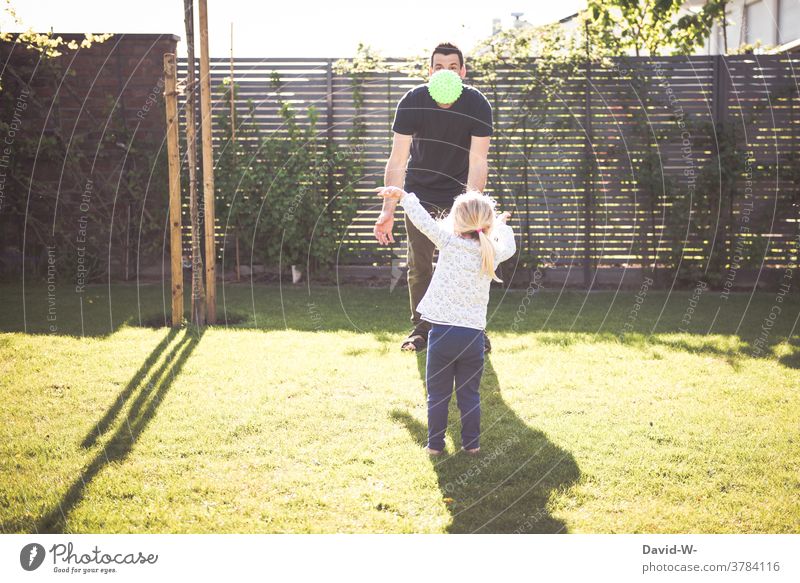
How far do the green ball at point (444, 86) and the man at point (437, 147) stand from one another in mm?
40

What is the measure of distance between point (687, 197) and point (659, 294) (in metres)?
1.34

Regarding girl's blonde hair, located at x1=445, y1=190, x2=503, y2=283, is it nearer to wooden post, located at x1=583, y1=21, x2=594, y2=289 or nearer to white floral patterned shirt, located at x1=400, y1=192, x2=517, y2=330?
white floral patterned shirt, located at x1=400, y1=192, x2=517, y2=330

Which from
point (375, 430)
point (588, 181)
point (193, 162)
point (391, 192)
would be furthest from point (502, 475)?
point (588, 181)

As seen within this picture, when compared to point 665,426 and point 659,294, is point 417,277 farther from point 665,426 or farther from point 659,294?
point 659,294

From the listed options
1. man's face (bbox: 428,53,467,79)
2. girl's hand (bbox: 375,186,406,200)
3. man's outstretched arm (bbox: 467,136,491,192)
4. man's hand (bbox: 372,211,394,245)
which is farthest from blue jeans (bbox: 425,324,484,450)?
man's face (bbox: 428,53,467,79)

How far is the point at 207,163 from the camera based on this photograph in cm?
688

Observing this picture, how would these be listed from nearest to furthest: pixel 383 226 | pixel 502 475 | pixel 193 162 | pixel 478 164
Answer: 1. pixel 502 475
2. pixel 383 226
3. pixel 478 164
4. pixel 193 162

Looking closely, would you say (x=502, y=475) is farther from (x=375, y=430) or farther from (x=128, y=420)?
(x=128, y=420)

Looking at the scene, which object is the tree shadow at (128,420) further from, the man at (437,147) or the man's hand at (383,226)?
the man at (437,147)

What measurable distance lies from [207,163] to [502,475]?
14.3 feet

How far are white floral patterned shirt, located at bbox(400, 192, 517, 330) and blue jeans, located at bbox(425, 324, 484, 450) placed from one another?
0.21 feet

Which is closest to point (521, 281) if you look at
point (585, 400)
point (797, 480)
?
point (585, 400)

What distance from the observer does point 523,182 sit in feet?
32.0

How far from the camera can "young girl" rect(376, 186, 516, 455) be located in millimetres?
4016
